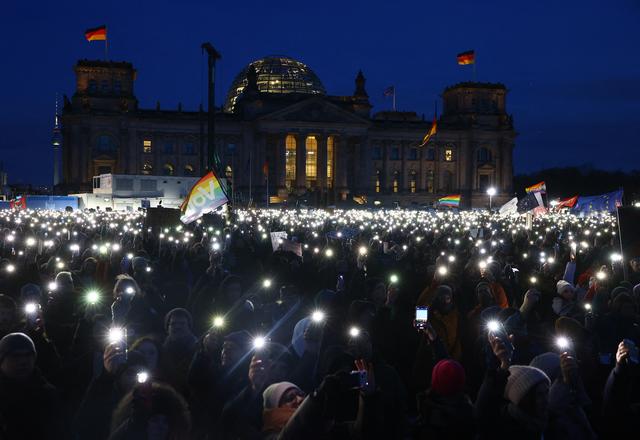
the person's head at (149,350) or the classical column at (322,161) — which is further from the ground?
the classical column at (322,161)

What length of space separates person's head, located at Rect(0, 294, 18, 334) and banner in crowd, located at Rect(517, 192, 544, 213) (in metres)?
23.9

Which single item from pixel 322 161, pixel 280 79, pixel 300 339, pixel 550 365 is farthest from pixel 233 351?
pixel 280 79

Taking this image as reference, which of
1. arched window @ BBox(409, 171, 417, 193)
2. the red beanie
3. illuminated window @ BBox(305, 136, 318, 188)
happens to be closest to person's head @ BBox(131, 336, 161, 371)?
the red beanie

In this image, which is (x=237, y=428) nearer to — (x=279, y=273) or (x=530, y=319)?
(x=530, y=319)

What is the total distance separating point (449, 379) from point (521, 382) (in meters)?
0.57

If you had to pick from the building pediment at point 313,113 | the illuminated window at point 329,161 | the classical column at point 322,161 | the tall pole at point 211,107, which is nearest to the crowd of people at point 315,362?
the tall pole at point 211,107

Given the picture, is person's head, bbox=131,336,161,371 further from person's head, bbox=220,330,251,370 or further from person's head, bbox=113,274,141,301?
person's head, bbox=113,274,141,301

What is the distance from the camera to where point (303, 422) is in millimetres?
4117

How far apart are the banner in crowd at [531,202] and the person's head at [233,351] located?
24.1 m

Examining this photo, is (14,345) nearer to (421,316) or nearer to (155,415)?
(155,415)

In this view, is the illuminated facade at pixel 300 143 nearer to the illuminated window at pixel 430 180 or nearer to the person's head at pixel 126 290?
the illuminated window at pixel 430 180

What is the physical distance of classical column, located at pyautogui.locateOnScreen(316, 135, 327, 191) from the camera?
9456 cm

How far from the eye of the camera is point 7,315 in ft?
24.4

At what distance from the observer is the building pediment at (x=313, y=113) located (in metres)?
92.1
